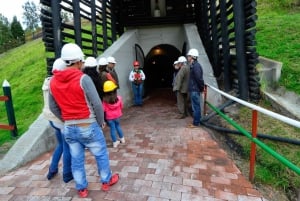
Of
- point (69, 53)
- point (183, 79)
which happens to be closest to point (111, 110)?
point (69, 53)

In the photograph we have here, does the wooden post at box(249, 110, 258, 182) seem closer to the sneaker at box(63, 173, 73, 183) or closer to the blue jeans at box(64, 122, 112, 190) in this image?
the blue jeans at box(64, 122, 112, 190)

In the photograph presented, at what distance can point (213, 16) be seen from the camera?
27.6ft

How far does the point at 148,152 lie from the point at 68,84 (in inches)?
79.1

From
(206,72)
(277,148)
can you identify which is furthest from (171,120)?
(277,148)

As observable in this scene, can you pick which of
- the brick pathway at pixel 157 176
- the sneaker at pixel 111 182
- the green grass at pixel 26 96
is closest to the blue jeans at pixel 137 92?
the green grass at pixel 26 96

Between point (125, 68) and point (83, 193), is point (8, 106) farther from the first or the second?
point (125, 68)

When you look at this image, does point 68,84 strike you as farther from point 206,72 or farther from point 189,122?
point 206,72

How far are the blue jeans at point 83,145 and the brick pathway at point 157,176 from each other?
Result: 0.70 ft

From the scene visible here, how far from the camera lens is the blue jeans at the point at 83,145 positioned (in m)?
3.10

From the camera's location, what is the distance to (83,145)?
3.23 meters

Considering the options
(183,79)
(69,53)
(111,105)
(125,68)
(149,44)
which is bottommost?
(111,105)

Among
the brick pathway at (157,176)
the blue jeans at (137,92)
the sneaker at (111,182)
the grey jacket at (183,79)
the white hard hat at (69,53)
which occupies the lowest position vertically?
the brick pathway at (157,176)

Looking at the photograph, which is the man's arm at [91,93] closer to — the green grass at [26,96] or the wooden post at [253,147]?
the wooden post at [253,147]

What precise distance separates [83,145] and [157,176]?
3.39 ft
